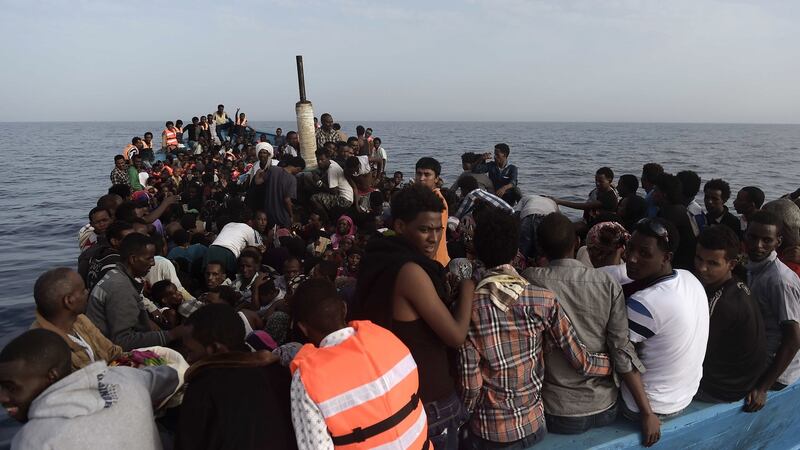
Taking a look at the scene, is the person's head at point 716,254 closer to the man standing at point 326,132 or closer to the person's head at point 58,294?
the person's head at point 58,294

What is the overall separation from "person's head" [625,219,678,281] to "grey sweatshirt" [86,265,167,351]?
2806 millimetres

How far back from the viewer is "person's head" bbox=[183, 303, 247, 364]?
6.70 feet

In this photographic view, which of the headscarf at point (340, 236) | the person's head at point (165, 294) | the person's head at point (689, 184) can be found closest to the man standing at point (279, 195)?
the headscarf at point (340, 236)

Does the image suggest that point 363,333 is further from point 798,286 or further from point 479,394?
point 798,286

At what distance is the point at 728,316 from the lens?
113 inches

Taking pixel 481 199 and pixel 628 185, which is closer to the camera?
pixel 481 199

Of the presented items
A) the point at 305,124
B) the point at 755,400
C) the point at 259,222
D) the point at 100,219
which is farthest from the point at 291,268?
the point at 305,124

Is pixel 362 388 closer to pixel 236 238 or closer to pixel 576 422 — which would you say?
pixel 576 422

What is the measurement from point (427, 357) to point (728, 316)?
1.74 meters

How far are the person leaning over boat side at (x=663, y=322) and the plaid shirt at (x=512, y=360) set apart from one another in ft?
0.89

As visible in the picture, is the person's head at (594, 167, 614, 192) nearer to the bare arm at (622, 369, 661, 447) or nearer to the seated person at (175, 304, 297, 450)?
the bare arm at (622, 369, 661, 447)

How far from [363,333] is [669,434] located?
6.67 ft

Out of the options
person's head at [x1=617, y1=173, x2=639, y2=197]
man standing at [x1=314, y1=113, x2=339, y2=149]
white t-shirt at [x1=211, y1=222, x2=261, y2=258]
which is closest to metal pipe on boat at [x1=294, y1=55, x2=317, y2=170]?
man standing at [x1=314, y1=113, x2=339, y2=149]

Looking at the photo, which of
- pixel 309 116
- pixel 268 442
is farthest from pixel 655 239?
pixel 309 116
